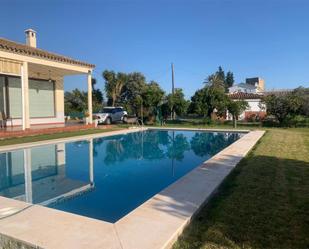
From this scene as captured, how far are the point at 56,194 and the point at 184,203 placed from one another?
3119mm

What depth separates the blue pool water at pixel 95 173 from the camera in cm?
553

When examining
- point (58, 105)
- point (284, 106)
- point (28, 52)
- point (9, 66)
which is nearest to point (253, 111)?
point (284, 106)

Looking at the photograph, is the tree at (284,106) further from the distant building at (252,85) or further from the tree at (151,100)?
the distant building at (252,85)

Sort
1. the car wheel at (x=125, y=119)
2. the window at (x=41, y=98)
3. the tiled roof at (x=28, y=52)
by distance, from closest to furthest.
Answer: the tiled roof at (x=28, y=52)
the window at (x=41, y=98)
the car wheel at (x=125, y=119)

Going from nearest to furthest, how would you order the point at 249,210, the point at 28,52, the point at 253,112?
the point at 249,210 < the point at 28,52 < the point at 253,112

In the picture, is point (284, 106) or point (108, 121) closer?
point (284, 106)

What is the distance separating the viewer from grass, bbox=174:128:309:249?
10.7ft

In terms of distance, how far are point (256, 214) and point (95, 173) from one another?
529 cm

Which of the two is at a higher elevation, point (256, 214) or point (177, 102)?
point (177, 102)

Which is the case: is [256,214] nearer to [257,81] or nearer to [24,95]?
[24,95]

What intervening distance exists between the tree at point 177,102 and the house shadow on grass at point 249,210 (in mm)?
17859

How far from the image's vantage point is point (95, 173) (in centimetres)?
816

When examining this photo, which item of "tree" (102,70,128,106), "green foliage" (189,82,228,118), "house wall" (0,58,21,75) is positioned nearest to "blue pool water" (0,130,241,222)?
"house wall" (0,58,21,75)

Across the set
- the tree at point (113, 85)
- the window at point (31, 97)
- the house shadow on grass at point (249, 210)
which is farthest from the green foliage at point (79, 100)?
the house shadow on grass at point (249, 210)
